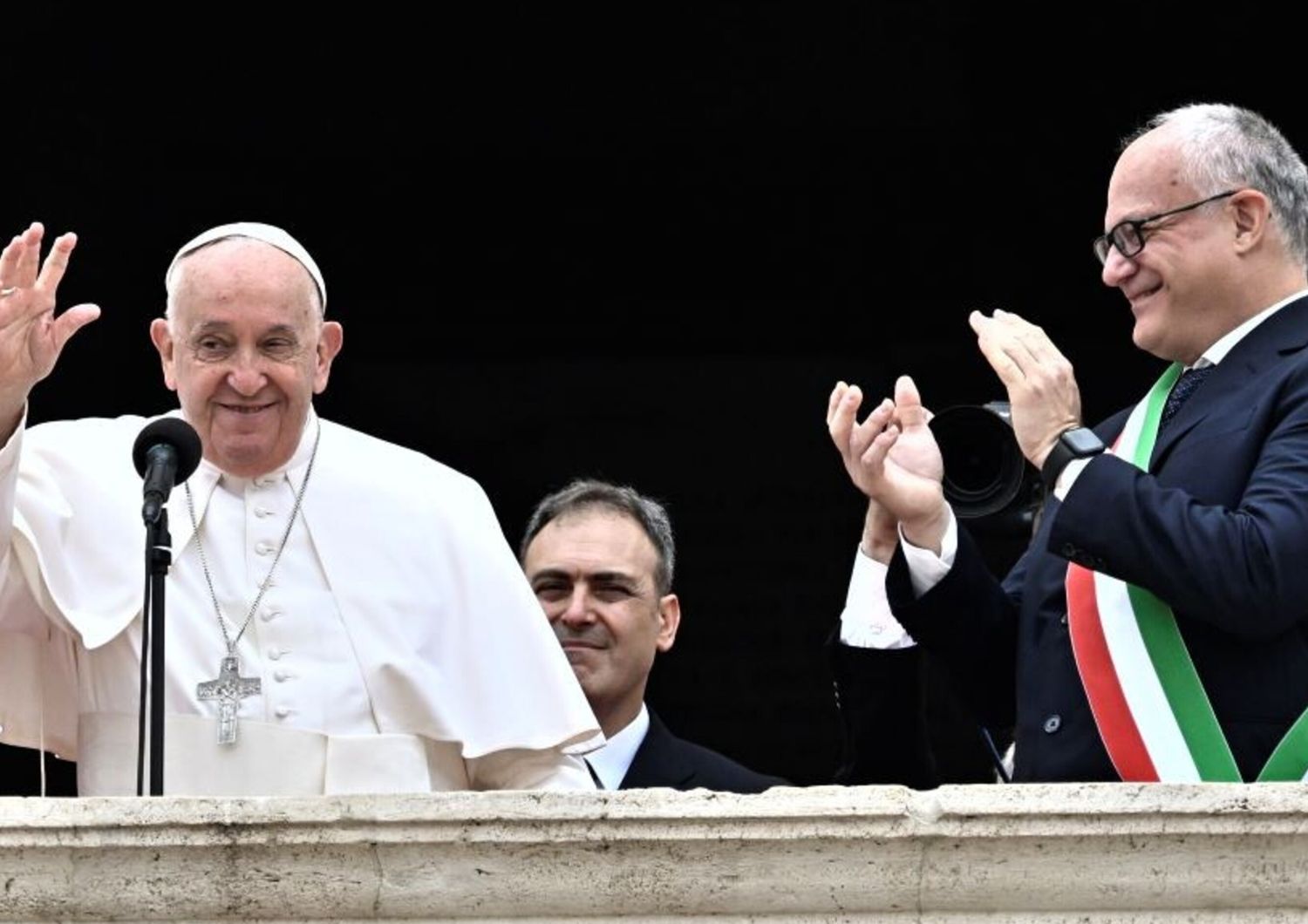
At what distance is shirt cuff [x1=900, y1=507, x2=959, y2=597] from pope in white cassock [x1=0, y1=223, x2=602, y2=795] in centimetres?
56

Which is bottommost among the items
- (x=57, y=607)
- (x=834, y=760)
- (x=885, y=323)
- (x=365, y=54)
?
(x=834, y=760)

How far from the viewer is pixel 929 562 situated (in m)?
4.26

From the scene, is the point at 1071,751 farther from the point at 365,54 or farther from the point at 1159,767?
the point at 365,54

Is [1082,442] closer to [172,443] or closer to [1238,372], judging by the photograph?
[1238,372]

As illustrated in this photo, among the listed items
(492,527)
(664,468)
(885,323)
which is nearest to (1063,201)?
(885,323)

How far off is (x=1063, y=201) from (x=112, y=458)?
167 inches

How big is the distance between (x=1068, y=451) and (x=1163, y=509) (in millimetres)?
197

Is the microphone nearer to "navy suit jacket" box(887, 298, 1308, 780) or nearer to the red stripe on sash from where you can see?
"navy suit jacket" box(887, 298, 1308, 780)

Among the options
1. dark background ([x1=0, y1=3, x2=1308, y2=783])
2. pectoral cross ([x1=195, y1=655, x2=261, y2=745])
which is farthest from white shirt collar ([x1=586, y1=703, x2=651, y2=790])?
dark background ([x1=0, y1=3, x2=1308, y2=783])

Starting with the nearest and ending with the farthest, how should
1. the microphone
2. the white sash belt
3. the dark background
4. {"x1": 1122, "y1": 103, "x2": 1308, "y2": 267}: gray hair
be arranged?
the microphone
{"x1": 1122, "y1": 103, "x2": 1308, "y2": 267}: gray hair
the white sash belt
the dark background

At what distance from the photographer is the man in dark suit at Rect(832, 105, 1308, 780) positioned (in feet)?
12.5

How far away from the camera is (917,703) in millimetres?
4473

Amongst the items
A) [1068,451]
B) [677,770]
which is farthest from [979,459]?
[677,770]

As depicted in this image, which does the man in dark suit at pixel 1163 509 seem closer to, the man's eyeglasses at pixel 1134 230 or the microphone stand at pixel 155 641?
the man's eyeglasses at pixel 1134 230
